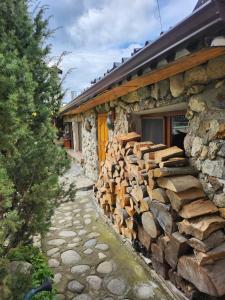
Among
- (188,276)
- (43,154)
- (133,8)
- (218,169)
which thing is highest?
(133,8)

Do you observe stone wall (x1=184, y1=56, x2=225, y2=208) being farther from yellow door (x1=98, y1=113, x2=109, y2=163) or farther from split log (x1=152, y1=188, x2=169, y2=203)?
yellow door (x1=98, y1=113, x2=109, y2=163)

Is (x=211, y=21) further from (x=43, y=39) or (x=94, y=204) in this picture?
(x=94, y=204)

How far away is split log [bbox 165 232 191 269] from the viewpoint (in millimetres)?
2430

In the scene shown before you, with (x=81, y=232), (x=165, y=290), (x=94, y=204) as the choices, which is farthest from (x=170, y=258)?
(x=94, y=204)

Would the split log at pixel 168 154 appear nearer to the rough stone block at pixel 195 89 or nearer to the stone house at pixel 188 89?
the stone house at pixel 188 89

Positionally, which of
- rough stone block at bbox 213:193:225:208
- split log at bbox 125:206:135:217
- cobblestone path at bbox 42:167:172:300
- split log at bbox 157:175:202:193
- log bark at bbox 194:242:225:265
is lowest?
cobblestone path at bbox 42:167:172:300

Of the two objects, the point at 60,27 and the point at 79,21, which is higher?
the point at 79,21

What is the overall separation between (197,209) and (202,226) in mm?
206

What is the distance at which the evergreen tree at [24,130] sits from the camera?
189 centimetres

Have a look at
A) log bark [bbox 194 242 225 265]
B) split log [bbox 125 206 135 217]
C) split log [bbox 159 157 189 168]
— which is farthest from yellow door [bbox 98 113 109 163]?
log bark [bbox 194 242 225 265]

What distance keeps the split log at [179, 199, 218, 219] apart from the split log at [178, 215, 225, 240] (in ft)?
0.17

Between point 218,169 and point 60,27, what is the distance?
2.45 metres

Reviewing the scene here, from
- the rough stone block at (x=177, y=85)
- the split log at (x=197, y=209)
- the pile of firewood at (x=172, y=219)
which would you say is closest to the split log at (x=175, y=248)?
the pile of firewood at (x=172, y=219)

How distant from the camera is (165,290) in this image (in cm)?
278
